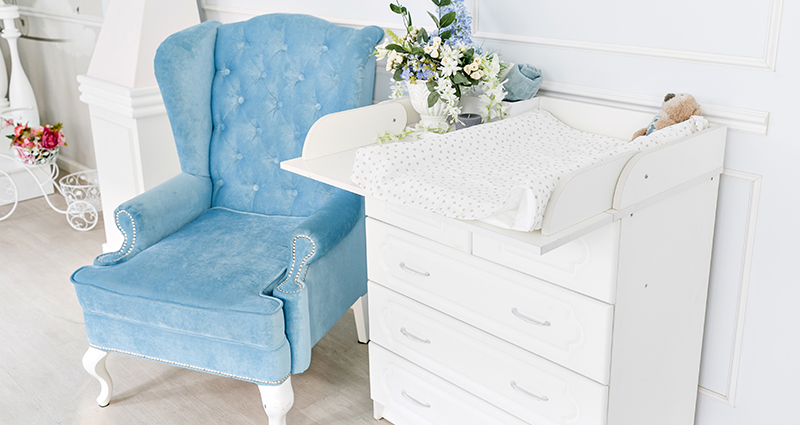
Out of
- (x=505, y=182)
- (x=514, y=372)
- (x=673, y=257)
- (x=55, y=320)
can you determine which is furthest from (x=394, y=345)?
(x=55, y=320)

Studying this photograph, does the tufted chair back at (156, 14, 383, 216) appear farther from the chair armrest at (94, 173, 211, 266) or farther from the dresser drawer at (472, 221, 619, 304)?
the dresser drawer at (472, 221, 619, 304)

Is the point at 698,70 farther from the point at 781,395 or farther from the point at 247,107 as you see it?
the point at 247,107

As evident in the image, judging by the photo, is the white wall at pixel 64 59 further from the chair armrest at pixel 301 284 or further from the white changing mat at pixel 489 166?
the white changing mat at pixel 489 166

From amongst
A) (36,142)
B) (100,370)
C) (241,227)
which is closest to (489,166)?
(241,227)

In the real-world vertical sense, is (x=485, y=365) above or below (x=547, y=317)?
below

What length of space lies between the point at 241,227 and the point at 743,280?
1.46 metres

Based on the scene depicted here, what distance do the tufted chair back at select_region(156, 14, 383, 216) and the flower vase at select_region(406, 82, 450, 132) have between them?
305 mm

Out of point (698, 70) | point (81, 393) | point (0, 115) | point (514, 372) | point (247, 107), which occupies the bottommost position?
point (81, 393)

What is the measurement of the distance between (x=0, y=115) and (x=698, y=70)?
12.2 feet

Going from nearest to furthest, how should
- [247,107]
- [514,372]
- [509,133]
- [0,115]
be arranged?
1. [514,372]
2. [509,133]
3. [247,107]
4. [0,115]

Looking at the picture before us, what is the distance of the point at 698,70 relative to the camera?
1.61m

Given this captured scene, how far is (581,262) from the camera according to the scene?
1376mm

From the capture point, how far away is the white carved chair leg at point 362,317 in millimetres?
2357

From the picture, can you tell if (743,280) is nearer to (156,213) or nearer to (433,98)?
(433,98)
